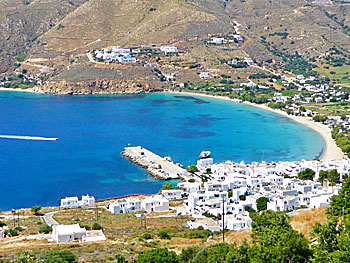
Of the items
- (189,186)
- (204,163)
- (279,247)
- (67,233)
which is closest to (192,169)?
(204,163)

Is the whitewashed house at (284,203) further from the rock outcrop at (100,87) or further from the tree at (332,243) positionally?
the rock outcrop at (100,87)

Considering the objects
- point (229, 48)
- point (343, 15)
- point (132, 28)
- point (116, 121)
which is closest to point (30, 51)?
point (132, 28)

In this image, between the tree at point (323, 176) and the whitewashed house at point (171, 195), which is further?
the tree at point (323, 176)

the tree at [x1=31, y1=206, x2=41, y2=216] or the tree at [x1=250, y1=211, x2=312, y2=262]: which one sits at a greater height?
the tree at [x1=31, y1=206, x2=41, y2=216]

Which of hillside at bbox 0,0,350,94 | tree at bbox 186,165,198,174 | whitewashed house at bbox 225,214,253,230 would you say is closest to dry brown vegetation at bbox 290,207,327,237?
whitewashed house at bbox 225,214,253,230

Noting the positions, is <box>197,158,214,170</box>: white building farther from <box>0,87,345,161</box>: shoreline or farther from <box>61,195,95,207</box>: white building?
<box>61,195,95,207</box>: white building

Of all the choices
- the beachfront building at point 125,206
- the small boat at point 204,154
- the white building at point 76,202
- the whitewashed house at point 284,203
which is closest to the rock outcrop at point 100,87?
the small boat at point 204,154

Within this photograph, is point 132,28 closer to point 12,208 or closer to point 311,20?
point 311,20

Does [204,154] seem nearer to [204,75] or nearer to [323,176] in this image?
[323,176]
